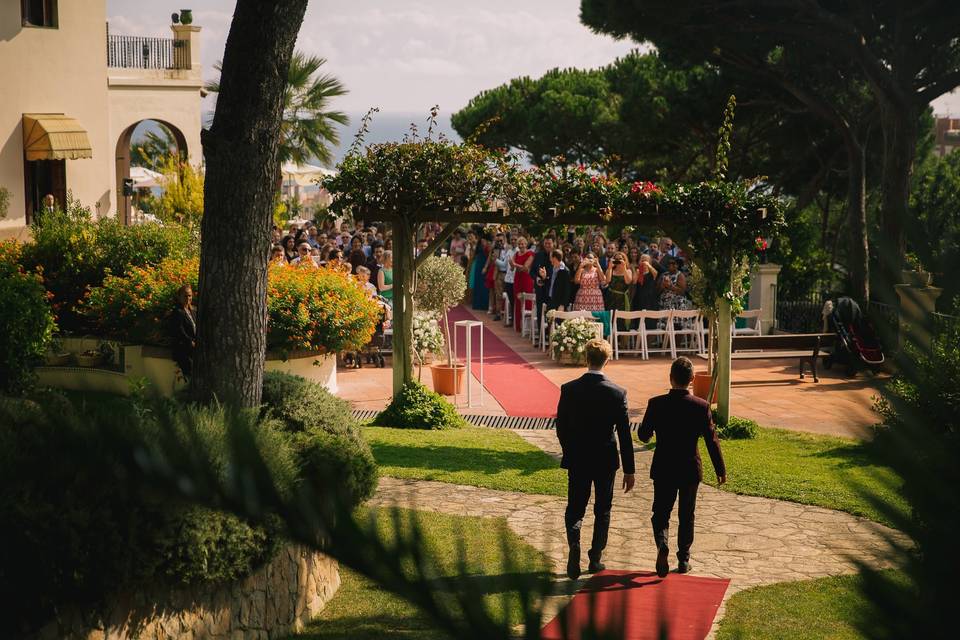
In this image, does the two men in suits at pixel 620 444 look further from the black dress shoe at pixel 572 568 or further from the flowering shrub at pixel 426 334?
the flowering shrub at pixel 426 334

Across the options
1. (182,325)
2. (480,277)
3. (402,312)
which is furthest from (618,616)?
(480,277)

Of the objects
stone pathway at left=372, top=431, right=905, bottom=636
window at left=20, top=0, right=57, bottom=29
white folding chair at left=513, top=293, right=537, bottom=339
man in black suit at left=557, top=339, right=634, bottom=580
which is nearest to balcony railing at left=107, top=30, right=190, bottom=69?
window at left=20, top=0, right=57, bottom=29

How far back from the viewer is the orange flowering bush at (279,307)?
1291 cm

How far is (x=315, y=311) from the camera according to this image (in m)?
13.2

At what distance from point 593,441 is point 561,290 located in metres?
12.2

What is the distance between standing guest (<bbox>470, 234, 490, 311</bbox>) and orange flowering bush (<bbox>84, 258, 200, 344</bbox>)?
1273 cm

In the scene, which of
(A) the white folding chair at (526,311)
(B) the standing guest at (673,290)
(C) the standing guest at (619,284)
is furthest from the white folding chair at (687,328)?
(A) the white folding chair at (526,311)

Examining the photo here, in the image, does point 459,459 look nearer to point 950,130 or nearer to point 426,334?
point 426,334

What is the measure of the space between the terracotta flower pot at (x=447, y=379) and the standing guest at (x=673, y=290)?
5.74 meters

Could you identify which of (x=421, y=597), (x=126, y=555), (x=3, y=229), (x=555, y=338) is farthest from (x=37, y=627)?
(x=3, y=229)

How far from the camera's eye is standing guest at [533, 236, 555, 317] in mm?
20516

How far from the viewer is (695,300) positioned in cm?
1339

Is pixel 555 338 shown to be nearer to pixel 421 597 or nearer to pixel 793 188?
pixel 421 597

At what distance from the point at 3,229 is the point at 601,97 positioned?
1035 inches
